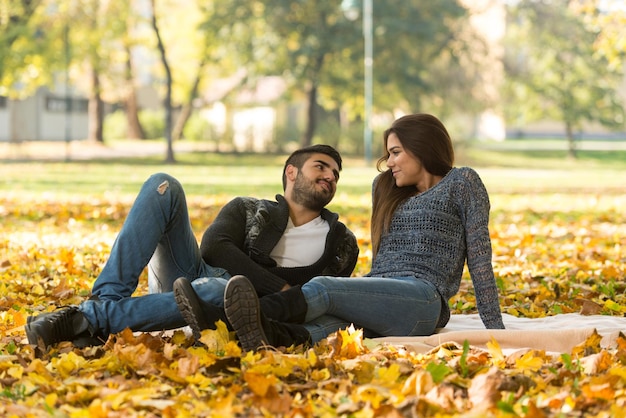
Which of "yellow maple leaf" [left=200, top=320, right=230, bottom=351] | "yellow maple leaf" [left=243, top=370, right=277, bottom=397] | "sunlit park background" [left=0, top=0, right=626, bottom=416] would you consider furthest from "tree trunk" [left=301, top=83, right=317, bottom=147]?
"yellow maple leaf" [left=243, top=370, right=277, bottom=397]

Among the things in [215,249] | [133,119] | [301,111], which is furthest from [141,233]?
[301,111]

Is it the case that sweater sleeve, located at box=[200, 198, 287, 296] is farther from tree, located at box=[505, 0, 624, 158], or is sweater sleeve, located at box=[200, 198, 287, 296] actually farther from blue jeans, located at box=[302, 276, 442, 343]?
tree, located at box=[505, 0, 624, 158]

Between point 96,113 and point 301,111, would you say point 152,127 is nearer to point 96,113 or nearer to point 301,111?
point 96,113

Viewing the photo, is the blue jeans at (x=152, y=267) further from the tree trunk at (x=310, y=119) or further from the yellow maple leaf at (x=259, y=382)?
the tree trunk at (x=310, y=119)

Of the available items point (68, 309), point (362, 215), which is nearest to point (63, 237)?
point (362, 215)

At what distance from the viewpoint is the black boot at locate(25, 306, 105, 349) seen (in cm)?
475

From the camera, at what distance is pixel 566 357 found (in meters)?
4.40

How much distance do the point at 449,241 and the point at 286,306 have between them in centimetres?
100

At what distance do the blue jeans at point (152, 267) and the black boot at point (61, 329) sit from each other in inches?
1.7

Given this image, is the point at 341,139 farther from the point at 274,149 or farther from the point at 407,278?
the point at 407,278

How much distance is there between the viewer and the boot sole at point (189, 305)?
4586mm

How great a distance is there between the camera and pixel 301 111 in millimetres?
56500

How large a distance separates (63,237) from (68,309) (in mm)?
6454

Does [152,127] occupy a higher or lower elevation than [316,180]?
higher
